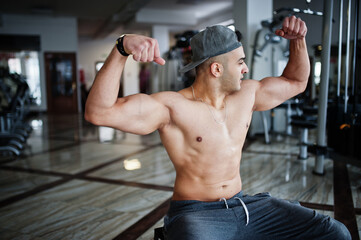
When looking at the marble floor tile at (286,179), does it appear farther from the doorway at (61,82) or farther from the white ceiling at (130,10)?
the doorway at (61,82)

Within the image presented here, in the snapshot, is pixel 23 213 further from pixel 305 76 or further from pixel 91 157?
pixel 305 76

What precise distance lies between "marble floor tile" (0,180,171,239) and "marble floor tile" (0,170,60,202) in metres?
0.27

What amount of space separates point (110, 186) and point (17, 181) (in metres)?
0.98

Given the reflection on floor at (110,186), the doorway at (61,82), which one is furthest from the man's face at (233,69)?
the doorway at (61,82)

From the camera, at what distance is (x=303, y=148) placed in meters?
3.59

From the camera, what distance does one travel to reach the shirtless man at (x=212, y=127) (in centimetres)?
108

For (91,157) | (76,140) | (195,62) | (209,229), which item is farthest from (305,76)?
(76,140)

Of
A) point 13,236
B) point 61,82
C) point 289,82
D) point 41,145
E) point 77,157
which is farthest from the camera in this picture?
point 61,82

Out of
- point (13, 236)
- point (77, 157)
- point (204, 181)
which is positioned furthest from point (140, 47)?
point (77, 157)

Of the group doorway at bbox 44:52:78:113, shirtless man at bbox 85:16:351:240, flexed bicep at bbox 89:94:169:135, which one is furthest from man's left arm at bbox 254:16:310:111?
doorway at bbox 44:52:78:113

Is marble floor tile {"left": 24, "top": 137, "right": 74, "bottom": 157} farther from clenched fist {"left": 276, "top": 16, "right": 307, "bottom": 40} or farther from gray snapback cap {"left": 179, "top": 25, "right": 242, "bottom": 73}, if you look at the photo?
clenched fist {"left": 276, "top": 16, "right": 307, "bottom": 40}

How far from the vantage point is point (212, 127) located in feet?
4.17

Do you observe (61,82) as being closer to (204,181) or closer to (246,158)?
(246,158)

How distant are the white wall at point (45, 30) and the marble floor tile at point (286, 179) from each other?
8.86 meters
